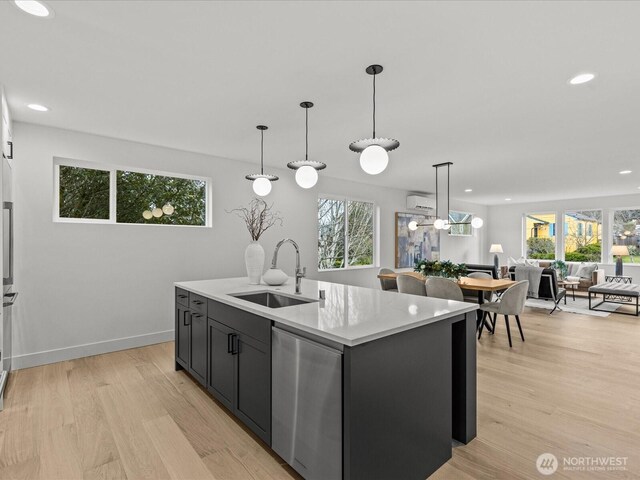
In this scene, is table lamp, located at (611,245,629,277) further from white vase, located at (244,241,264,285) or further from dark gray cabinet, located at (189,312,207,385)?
dark gray cabinet, located at (189,312,207,385)

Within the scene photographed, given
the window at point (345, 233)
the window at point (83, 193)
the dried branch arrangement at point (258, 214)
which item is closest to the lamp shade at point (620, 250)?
the window at point (345, 233)

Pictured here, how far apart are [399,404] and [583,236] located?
9.72 m

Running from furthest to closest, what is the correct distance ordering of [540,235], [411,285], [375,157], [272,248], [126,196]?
[540,235], [272,248], [411,285], [126,196], [375,157]

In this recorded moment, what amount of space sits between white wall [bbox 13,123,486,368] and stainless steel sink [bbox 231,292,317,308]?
188cm

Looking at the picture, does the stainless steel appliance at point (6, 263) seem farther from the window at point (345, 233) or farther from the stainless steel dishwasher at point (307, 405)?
the window at point (345, 233)

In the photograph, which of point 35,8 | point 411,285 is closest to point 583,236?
point 411,285

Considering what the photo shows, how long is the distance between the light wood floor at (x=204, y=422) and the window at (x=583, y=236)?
20.4 ft

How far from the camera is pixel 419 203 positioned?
738 cm

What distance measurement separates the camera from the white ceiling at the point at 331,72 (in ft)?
5.79

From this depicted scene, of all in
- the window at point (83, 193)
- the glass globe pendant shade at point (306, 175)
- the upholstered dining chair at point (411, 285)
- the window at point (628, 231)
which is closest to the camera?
the glass globe pendant shade at point (306, 175)

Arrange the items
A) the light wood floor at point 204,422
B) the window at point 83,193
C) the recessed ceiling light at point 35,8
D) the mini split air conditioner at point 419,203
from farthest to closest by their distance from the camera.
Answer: the mini split air conditioner at point 419,203 → the window at point 83,193 → the light wood floor at point 204,422 → the recessed ceiling light at point 35,8

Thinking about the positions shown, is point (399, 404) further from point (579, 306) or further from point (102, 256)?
point (579, 306)

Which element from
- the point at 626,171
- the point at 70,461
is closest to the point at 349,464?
the point at 70,461

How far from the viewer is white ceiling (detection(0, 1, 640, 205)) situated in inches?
69.4
